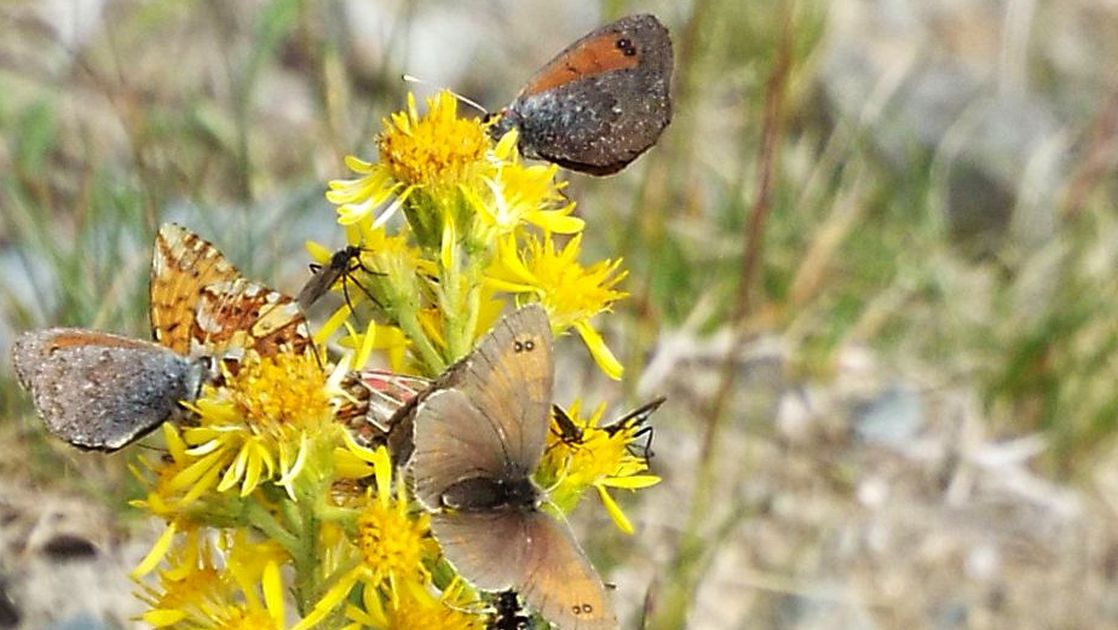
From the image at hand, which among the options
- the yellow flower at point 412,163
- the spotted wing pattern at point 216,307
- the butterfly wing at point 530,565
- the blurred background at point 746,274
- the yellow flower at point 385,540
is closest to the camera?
the butterfly wing at point 530,565

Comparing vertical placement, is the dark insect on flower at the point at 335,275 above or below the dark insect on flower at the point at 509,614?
above

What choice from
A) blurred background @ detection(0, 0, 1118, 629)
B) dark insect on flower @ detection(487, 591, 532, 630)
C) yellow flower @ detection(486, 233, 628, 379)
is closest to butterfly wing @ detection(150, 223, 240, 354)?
yellow flower @ detection(486, 233, 628, 379)

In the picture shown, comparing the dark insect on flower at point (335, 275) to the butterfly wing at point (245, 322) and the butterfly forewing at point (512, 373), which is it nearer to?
the butterfly wing at point (245, 322)

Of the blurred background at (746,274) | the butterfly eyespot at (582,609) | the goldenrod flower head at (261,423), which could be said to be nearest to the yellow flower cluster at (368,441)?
the goldenrod flower head at (261,423)

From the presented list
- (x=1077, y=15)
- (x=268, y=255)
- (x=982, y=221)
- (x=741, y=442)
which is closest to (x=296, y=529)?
(x=268, y=255)

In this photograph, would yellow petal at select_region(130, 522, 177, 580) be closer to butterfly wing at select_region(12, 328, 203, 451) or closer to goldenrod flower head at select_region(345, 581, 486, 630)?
butterfly wing at select_region(12, 328, 203, 451)

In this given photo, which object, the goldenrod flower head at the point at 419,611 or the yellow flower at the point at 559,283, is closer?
the goldenrod flower head at the point at 419,611

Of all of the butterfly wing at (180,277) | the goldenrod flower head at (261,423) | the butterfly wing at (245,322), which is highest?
the butterfly wing at (180,277)
